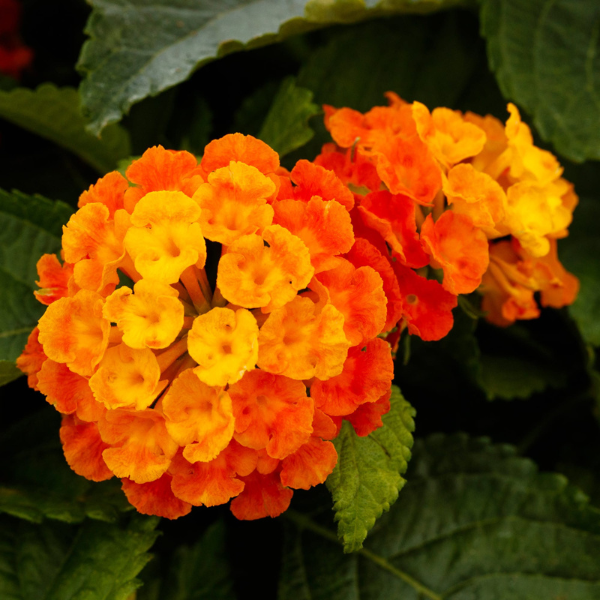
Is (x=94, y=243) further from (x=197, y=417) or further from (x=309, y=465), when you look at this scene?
(x=309, y=465)

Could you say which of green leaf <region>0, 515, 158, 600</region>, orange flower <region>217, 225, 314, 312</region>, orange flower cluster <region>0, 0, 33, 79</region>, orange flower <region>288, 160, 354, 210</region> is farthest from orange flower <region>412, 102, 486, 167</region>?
orange flower cluster <region>0, 0, 33, 79</region>

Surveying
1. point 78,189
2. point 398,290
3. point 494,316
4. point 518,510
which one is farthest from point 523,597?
point 78,189

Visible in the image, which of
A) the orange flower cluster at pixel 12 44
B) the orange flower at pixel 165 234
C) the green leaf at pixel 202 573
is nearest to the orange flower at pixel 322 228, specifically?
the orange flower at pixel 165 234

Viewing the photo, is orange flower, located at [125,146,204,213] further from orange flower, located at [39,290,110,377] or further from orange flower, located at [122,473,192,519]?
orange flower, located at [122,473,192,519]

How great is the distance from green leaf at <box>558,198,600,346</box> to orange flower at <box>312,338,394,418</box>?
1.80 feet

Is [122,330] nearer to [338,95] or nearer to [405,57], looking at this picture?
[338,95]

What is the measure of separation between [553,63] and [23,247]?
3.04 feet

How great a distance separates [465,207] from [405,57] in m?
0.53

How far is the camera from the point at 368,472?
73cm

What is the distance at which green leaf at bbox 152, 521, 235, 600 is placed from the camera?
1003mm

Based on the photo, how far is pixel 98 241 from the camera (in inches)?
26.8

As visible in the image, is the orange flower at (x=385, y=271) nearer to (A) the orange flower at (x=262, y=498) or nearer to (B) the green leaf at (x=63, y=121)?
(A) the orange flower at (x=262, y=498)

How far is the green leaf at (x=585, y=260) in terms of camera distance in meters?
1.09

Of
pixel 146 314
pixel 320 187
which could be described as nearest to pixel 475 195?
pixel 320 187
